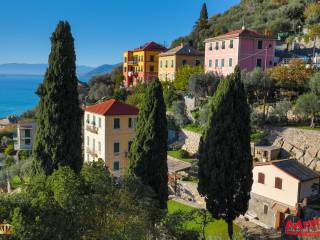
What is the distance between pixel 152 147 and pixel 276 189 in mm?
11019

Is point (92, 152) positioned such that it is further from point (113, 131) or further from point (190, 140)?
point (190, 140)

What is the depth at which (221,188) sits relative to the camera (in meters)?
17.5

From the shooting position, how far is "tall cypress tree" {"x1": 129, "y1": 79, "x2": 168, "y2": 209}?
17328 millimetres

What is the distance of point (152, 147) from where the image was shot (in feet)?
57.3

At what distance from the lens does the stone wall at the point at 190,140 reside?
35.2 m

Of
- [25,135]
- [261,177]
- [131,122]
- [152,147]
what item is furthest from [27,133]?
[261,177]

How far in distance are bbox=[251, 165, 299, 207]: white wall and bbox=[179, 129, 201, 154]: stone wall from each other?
36.7 feet

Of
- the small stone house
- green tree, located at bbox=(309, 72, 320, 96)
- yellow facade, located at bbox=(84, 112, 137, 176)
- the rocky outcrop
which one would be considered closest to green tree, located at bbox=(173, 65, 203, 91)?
yellow facade, located at bbox=(84, 112, 137, 176)

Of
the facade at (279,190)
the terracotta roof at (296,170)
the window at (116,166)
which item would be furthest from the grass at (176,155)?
the terracotta roof at (296,170)

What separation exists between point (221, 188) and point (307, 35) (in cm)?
4163

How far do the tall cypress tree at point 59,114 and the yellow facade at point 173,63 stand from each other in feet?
129

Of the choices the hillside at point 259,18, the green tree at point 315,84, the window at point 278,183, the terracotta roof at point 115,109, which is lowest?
the window at point 278,183

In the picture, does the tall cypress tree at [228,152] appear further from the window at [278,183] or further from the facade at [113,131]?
the facade at [113,131]

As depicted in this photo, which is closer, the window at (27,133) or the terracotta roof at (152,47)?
the window at (27,133)
